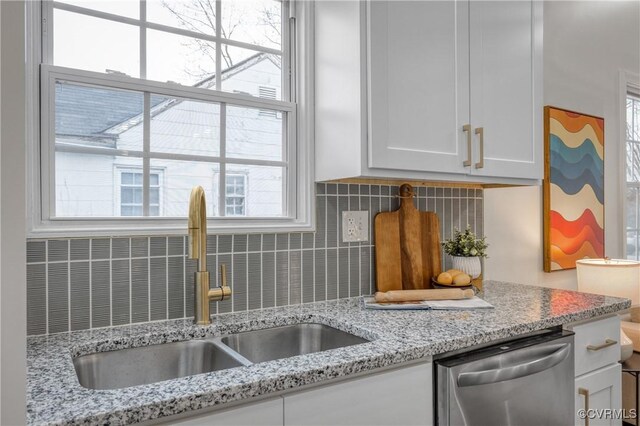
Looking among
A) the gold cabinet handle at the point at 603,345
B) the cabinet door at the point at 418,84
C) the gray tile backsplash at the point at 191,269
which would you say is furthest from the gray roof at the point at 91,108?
the gold cabinet handle at the point at 603,345

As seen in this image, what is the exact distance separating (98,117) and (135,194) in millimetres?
256

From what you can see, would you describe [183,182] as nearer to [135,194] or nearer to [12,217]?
[135,194]

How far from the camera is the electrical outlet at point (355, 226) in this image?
1807 millimetres

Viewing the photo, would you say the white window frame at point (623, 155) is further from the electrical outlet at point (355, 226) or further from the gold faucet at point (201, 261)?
the gold faucet at point (201, 261)

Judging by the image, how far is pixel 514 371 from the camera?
4.23 feet

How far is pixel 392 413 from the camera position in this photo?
1105mm

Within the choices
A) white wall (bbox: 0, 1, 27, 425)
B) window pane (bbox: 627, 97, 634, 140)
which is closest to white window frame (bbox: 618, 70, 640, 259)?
window pane (bbox: 627, 97, 634, 140)

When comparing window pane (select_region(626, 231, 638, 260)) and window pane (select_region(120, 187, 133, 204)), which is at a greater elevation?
window pane (select_region(120, 187, 133, 204))

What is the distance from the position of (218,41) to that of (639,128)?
9.97ft

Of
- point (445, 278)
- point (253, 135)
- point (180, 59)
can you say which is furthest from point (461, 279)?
point (180, 59)

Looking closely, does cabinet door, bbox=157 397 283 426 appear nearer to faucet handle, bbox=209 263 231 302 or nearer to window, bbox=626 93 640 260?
faucet handle, bbox=209 263 231 302

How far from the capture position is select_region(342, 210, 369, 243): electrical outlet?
1.81 m

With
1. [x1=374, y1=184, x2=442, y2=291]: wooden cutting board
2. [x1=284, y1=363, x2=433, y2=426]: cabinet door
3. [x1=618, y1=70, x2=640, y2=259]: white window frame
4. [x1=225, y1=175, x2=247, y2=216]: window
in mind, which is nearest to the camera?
[x1=284, y1=363, x2=433, y2=426]: cabinet door

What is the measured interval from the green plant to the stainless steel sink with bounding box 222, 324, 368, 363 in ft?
2.51
